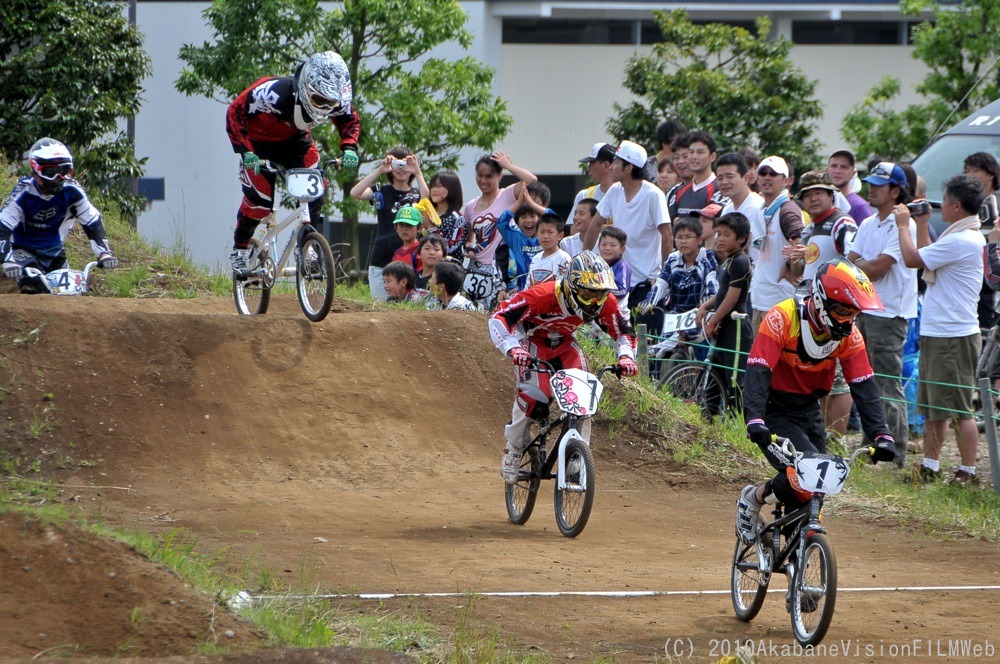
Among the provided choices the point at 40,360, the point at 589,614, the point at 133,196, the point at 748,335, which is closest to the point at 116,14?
the point at 133,196

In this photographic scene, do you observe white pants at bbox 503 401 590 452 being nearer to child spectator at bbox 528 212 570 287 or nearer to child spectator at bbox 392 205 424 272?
child spectator at bbox 528 212 570 287

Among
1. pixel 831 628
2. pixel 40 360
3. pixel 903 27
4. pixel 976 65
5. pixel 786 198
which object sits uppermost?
pixel 903 27

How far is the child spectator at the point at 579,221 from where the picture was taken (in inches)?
497

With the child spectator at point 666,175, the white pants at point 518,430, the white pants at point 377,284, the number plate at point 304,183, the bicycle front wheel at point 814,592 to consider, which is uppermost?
the child spectator at point 666,175

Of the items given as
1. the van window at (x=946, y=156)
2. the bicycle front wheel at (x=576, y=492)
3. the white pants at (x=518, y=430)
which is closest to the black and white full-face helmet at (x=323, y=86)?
the white pants at (x=518, y=430)

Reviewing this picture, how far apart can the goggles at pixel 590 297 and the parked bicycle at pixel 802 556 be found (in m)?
2.08

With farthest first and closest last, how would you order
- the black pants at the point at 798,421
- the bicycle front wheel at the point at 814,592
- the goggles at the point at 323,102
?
the goggles at the point at 323,102 → the black pants at the point at 798,421 → the bicycle front wheel at the point at 814,592

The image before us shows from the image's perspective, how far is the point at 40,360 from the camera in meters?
9.87

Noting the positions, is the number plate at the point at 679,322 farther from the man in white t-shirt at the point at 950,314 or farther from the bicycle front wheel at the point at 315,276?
the bicycle front wheel at the point at 315,276

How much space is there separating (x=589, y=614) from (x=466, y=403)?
4.74 m

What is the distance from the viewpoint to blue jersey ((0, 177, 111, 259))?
39.0 feet

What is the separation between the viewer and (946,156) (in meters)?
13.5

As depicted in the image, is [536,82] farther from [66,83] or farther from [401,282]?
[401,282]

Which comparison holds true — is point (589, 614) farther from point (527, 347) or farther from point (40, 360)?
point (40, 360)
